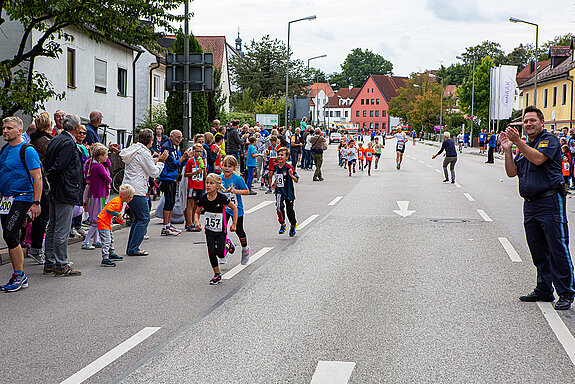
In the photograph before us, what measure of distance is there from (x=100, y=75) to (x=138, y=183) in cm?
1984

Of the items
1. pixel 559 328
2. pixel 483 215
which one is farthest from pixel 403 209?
pixel 559 328

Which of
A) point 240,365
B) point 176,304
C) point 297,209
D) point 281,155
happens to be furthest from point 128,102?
point 240,365

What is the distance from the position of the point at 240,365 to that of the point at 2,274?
4.82m

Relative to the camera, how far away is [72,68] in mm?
25734

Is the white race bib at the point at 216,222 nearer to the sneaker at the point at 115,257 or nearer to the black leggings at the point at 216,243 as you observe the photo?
the black leggings at the point at 216,243

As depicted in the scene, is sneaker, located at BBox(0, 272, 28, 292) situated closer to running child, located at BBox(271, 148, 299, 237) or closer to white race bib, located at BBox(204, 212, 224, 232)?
white race bib, located at BBox(204, 212, 224, 232)

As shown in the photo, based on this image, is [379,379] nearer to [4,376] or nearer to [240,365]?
[240,365]

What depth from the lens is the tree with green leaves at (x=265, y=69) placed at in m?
72.8

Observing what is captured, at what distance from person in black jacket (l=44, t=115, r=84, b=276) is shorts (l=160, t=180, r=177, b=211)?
3511 mm

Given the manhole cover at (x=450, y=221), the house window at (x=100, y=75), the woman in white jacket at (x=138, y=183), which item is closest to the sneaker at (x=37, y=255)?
the woman in white jacket at (x=138, y=183)

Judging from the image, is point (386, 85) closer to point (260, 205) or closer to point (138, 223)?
point (260, 205)

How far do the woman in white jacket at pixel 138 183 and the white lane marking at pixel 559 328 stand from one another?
548 centimetres

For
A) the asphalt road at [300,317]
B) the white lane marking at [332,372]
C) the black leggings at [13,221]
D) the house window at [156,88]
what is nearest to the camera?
the white lane marking at [332,372]

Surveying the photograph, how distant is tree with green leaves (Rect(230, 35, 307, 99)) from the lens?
239ft
